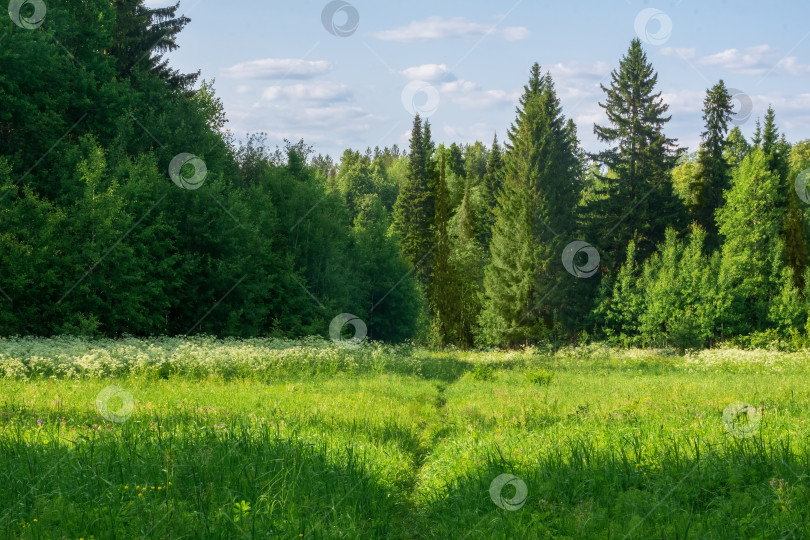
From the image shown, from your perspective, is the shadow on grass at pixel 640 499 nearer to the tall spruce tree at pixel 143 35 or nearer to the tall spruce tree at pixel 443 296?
the tall spruce tree at pixel 143 35

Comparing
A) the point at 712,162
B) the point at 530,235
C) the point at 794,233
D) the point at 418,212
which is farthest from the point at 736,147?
the point at 418,212

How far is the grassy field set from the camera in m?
5.21

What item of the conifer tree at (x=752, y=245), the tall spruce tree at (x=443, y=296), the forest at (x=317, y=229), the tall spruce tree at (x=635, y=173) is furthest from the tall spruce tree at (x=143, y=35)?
the conifer tree at (x=752, y=245)

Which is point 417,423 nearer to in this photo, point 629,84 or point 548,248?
point 548,248

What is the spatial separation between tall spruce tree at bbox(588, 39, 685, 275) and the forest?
132 mm

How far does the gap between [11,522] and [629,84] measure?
53019 millimetres

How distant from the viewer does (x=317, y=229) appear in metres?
40.8

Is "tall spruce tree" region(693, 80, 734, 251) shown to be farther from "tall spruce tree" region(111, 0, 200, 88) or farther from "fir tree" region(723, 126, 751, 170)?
"tall spruce tree" region(111, 0, 200, 88)

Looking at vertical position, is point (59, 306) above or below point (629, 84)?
below

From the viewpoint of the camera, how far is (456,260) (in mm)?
58594

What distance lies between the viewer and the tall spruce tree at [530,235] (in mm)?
48625

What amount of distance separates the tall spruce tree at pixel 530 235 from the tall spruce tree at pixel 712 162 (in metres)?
10.8

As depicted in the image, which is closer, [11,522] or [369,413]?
[11,522]

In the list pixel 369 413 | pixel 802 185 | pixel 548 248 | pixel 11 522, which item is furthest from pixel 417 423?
pixel 802 185
